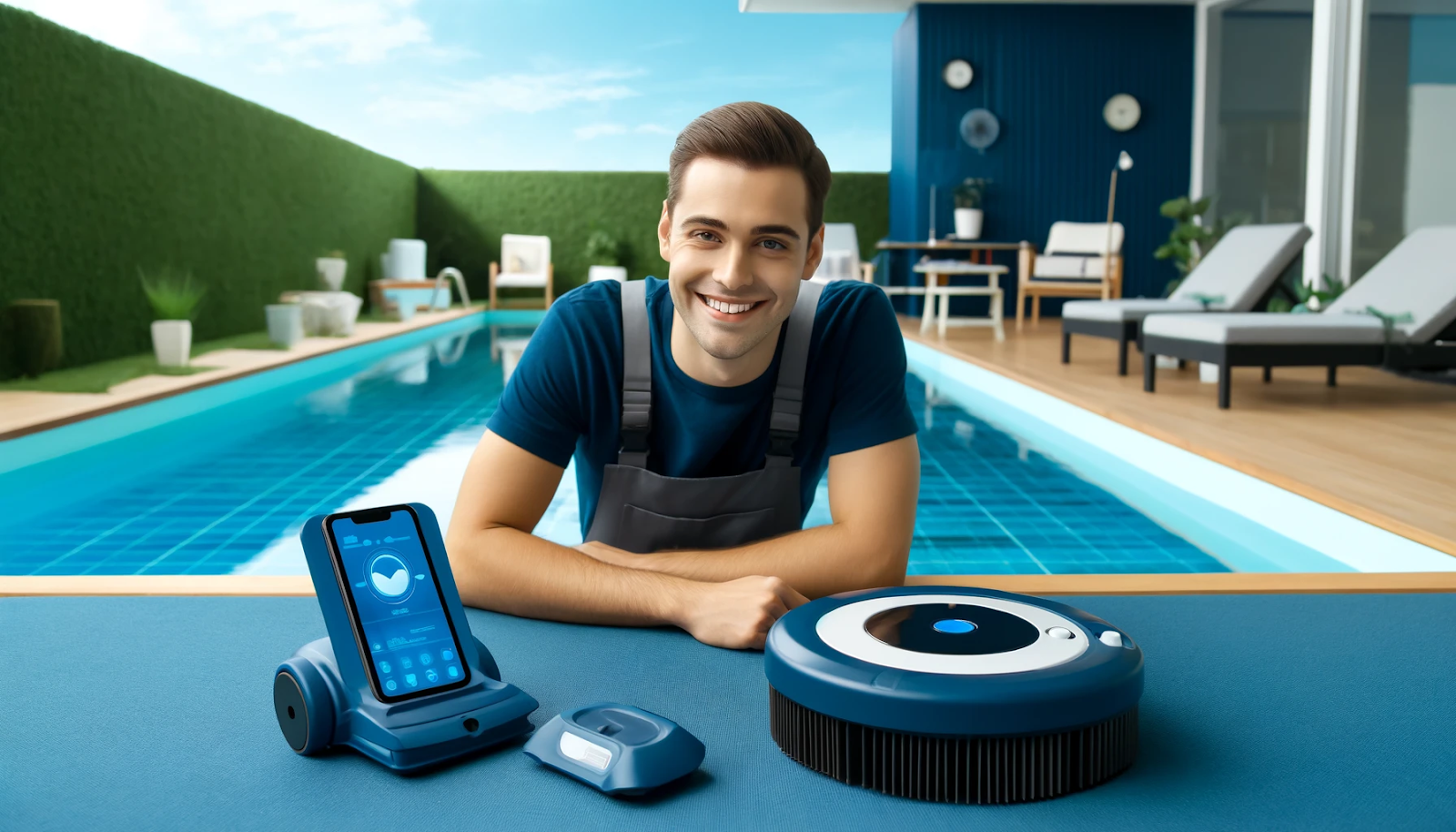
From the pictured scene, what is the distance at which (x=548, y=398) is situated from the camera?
140 centimetres

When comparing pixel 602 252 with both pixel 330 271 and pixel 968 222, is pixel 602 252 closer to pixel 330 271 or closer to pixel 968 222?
pixel 330 271

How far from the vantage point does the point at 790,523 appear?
4.84 feet

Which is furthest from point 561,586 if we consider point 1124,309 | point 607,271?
point 607,271

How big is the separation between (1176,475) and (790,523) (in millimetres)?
2769

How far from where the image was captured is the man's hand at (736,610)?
1027 millimetres

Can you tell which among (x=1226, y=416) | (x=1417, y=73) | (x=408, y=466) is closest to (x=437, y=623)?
(x=408, y=466)

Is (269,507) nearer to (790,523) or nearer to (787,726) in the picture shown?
(790,523)

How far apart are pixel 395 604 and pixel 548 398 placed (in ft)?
2.00

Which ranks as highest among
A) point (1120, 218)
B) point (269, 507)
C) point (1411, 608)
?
point (1120, 218)

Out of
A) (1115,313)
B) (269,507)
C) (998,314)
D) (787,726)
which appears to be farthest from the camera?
(998,314)

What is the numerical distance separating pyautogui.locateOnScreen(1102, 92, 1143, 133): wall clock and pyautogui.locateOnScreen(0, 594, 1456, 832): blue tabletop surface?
1094 cm

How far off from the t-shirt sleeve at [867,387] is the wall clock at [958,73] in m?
10.4

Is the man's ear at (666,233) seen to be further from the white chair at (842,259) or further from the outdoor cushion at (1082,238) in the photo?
the outdoor cushion at (1082,238)

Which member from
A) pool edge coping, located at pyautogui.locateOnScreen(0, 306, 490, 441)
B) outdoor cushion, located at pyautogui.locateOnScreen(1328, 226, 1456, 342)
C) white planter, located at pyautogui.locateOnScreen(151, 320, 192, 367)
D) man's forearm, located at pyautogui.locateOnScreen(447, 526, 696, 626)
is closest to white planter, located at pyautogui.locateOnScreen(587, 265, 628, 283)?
pool edge coping, located at pyautogui.locateOnScreen(0, 306, 490, 441)
